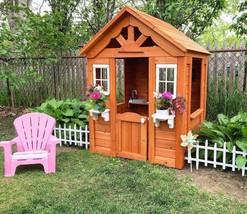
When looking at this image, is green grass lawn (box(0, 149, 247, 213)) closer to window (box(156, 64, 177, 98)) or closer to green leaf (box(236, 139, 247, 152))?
green leaf (box(236, 139, 247, 152))

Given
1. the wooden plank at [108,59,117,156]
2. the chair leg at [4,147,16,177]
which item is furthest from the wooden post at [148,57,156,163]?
the chair leg at [4,147,16,177]

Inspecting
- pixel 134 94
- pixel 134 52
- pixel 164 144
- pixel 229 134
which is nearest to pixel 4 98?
pixel 134 94

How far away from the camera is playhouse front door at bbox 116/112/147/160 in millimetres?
4016

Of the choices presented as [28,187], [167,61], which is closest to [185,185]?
[167,61]

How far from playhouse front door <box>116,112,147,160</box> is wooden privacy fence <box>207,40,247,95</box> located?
230cm

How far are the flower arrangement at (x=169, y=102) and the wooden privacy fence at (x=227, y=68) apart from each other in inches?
87.9

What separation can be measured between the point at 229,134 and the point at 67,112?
9.87 feet

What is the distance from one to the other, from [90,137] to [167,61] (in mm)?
1943

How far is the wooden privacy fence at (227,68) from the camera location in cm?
512

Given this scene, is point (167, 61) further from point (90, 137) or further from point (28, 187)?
point (28, 187)

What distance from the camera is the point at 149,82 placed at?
385 centimetres

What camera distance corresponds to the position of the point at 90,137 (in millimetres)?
4551

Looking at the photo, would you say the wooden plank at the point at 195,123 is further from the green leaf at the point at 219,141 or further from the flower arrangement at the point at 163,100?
the flower arrangement at the point at 163,100

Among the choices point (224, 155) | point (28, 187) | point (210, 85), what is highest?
point (210, 85)
